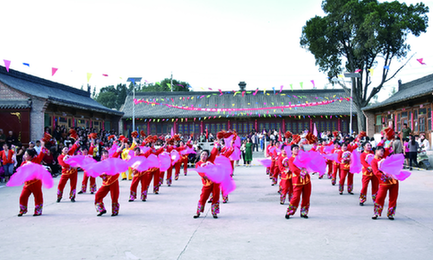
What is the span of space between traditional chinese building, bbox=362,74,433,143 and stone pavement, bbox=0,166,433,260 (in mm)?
11014

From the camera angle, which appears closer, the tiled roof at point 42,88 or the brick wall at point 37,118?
the brick wall at point 37,118

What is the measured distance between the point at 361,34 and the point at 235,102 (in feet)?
40.7

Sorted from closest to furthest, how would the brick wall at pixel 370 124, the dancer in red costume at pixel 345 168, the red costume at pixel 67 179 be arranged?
the red costume at pixel 67 179 < the dancer in red costume at pixel 345 168 < the brick wall at pixel 370 124

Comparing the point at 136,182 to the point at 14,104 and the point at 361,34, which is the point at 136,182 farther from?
the point at 361,34

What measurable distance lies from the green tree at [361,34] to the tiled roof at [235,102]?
356 cm

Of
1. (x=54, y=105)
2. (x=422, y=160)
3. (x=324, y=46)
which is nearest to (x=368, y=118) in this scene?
(x=324, y=46)

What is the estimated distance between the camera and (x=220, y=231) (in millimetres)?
5766

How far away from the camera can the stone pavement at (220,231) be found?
4613 millimetres

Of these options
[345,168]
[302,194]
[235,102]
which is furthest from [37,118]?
[235,102]

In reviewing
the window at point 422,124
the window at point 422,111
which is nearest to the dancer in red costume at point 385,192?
the window at point 422,111

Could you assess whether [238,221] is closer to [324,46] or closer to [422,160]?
[422,160]

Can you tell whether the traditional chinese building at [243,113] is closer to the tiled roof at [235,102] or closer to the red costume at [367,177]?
the tiled roof at [235,102]

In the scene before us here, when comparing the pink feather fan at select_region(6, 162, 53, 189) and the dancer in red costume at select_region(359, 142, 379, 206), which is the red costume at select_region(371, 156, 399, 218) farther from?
the pink feather fan at select_region(6, 162, 53, 189)

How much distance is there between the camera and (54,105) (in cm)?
1894
